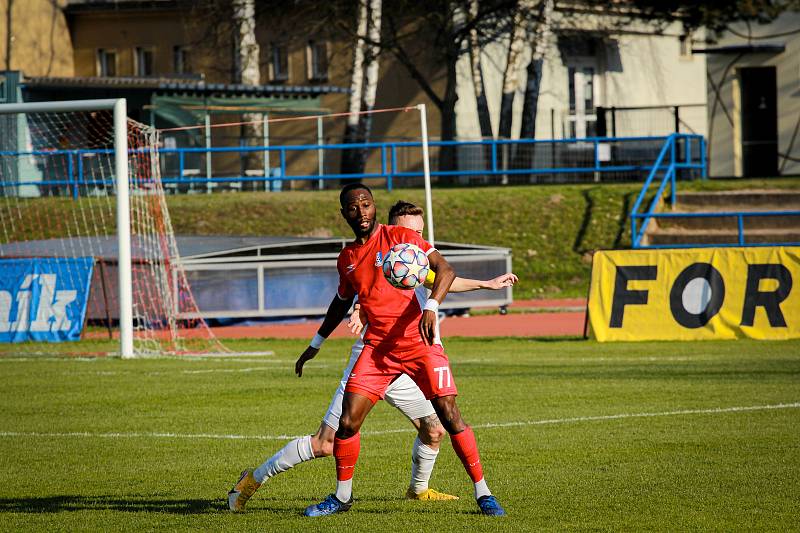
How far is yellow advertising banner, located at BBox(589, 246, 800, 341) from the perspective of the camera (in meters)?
19.3

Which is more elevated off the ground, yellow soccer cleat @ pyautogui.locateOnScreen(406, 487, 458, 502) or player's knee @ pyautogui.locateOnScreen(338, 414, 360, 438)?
player's knee @ pyautogui.locateOnScreen(338, 414, 360, 438)

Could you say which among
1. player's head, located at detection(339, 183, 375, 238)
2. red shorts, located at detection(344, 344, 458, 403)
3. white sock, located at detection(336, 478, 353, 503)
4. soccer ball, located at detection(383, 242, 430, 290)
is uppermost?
player's head, located at detection(339, 183, 375, 238)

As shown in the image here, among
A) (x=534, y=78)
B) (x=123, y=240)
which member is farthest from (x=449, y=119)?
(x=123, y=240)

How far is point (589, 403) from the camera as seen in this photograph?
42.6ft

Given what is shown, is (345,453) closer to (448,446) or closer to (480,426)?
(448,446)

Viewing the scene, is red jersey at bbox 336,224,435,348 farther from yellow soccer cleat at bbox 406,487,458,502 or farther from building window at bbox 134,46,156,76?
building window at bbox 134,46,156,76

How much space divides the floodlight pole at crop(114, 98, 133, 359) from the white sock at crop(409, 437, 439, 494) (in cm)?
1135

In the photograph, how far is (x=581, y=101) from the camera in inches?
1796

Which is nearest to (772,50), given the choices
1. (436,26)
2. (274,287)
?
(436,26)

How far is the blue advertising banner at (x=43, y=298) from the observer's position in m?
21.6

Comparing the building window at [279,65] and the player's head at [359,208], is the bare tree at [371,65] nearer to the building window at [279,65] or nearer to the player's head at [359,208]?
the building window at [279,65]

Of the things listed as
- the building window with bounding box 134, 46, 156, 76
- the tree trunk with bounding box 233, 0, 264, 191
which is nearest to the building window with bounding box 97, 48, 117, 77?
the building window with bounding box 134, 46, 156, 76

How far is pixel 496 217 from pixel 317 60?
1711 cm

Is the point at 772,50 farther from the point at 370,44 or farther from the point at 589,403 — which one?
the point at 589,403
